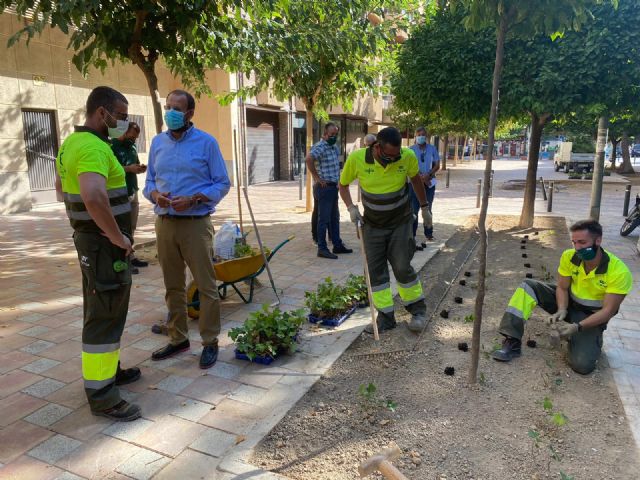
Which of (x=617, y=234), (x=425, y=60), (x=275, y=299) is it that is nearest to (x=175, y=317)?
(x=275, y=299)

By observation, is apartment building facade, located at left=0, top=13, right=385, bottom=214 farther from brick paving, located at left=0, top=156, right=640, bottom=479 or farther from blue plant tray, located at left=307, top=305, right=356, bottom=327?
blue plant tray, located at left=307, top=305, right=356, bottom=327

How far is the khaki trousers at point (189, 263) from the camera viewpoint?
144 inches

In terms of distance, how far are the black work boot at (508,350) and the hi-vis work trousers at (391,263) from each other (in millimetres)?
837

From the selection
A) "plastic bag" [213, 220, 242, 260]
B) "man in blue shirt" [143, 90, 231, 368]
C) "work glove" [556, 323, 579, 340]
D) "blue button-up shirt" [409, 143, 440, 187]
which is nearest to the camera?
"man in blue shirt" [143, 90, 231, 368]

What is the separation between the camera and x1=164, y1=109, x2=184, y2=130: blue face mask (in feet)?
11.4

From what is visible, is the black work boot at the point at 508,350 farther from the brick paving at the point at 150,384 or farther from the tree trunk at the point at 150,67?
the tree trunk at the point at 150,67

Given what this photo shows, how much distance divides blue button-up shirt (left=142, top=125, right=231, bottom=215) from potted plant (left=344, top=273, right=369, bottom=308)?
1917 mm

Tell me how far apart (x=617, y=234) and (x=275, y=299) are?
293 inches

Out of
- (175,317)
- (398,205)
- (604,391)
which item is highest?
(398,205)

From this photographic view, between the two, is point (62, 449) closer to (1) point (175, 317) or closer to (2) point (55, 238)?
(1) point (175, 317)

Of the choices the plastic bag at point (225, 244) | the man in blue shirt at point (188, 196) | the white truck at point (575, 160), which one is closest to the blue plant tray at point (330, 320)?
the plastic bag at point (225, 244)

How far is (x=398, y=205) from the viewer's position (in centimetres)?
442

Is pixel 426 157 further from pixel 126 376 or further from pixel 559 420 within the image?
pixel 126 376

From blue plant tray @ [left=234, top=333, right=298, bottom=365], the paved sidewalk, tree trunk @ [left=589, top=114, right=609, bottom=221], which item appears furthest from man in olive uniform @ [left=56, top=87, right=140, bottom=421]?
tree trunk @ [left=589, top=114, right=609, bottom=221]
